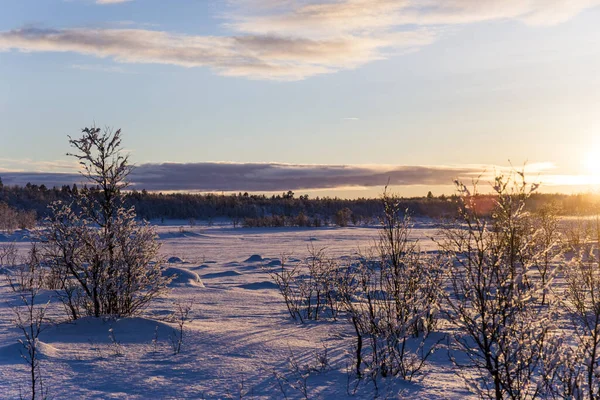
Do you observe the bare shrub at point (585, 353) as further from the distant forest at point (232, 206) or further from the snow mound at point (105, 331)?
Answer: the distant forest at point (232, 206)

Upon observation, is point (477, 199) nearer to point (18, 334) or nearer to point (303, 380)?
point (303, 380)

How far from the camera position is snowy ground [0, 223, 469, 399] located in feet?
16.7

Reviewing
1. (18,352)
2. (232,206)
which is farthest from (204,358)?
(232,206)

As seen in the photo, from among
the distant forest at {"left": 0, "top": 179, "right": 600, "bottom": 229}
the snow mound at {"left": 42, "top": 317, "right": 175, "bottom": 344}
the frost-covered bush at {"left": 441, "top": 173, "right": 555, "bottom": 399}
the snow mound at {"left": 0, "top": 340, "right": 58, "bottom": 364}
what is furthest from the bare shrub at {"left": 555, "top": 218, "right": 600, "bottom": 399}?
the distant forest at {"left": 0, "top": 179, "right": 600, "bottom": 229}

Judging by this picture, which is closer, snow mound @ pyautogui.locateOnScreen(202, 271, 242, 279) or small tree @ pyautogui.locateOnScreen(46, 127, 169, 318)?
small tree @ pyautogui.locateOnScreen(46, 127, 169, 318)

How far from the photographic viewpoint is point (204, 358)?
611 centimetres

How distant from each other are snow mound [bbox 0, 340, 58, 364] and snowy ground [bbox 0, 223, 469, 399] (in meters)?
0.02

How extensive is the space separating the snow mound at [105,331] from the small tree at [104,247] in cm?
32

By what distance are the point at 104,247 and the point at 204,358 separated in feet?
9.57

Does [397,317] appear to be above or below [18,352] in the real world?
above

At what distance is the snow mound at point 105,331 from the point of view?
277 inches

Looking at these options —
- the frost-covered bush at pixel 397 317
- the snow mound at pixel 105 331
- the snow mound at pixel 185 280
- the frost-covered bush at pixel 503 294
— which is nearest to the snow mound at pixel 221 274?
the snow mound at pixel 185 280

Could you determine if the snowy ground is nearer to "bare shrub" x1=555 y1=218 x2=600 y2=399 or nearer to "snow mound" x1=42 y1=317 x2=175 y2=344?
"snow mound" x1=42 y1=317 x2=175 y2=344

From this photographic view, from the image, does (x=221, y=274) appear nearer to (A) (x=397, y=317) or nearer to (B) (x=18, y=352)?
(B) (x=18, y=352)
